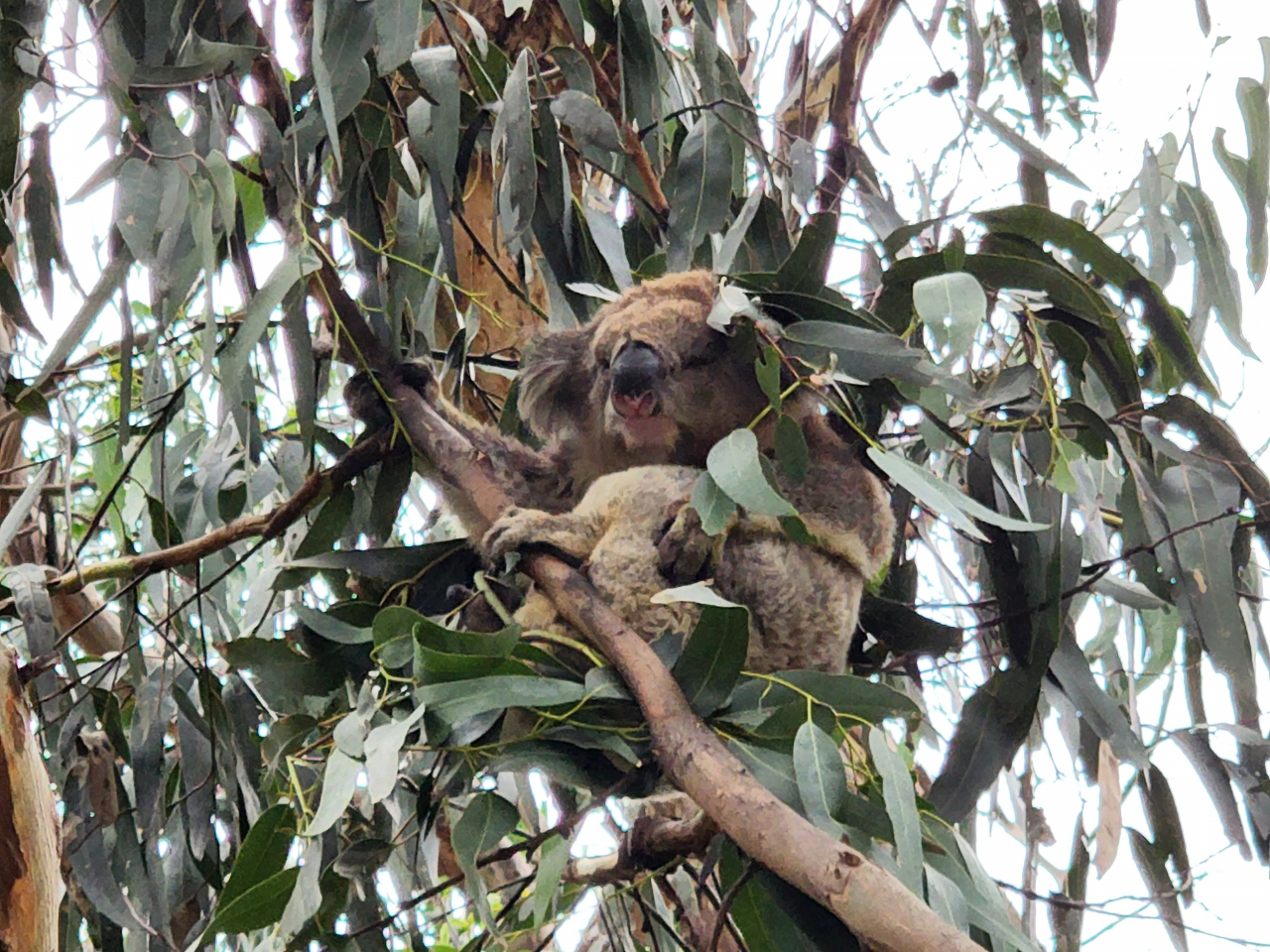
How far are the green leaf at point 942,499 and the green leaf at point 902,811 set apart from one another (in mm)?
251

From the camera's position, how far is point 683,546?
1878 millimetres

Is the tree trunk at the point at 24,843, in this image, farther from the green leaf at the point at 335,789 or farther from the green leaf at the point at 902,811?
the green leaf at the point at 902,811

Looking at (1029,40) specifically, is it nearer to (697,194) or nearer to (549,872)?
(697,194)

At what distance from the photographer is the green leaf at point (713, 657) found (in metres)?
1.44

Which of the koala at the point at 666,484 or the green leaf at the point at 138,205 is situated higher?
the green leaf at the point at 138,205

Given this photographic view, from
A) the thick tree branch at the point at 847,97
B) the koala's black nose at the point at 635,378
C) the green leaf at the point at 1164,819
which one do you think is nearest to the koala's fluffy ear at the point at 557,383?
the koala's black nose at the point at 635,378

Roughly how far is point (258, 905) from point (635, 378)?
3.27 ft

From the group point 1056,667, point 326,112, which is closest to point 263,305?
point 326,112

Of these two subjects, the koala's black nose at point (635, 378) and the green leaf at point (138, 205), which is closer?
the green leaf at point (138, 205)

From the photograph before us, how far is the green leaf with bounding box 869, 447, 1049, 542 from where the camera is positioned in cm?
140

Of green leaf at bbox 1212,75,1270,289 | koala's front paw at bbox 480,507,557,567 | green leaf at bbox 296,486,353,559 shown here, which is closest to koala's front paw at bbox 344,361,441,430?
green leaf at bbox 296,486,353,559

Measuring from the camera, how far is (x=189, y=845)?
2.09m

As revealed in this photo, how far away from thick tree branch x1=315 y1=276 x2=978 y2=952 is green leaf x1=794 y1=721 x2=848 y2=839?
0.32 ft

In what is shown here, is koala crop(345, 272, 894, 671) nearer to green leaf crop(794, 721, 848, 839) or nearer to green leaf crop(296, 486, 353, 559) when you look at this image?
green leaf crop(296, 486, 353, 559)
